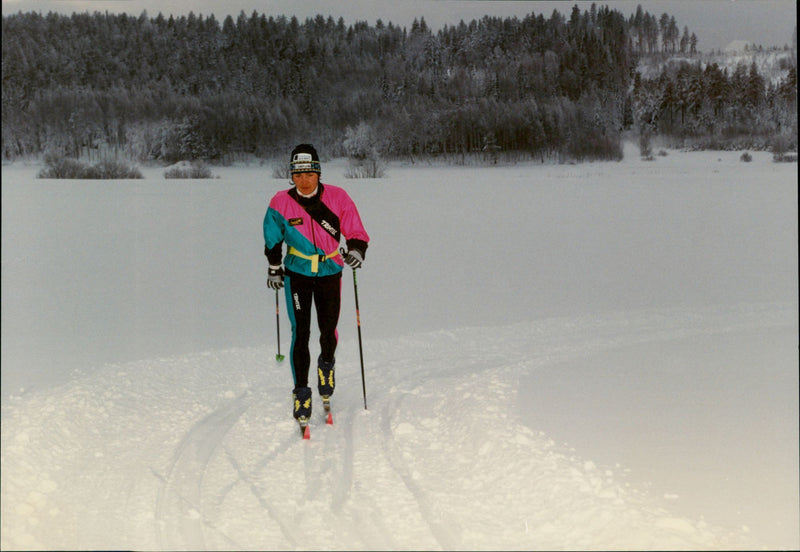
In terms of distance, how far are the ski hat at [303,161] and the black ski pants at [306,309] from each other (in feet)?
2.10

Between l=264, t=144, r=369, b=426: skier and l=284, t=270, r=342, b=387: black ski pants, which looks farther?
l=284, t=270, r=342, b=387: black ski pants

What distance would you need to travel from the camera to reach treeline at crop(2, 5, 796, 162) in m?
11.5

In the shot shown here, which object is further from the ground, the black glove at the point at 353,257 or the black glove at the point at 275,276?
the black glove at the point at 353,257

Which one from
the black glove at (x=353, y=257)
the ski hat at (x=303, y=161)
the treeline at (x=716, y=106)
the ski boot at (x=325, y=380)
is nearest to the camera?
the ski hat at (x=303, y=161)

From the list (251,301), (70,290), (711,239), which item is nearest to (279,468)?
(251,301)

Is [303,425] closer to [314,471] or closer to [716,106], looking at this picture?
[314,471]

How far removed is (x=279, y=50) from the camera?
45.5 feet

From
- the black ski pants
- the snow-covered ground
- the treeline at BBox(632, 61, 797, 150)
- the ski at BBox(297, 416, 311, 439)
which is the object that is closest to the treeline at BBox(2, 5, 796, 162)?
the treeline at BBox(632, 61, 797, 150)

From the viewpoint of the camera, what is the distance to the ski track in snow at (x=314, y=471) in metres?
3.15

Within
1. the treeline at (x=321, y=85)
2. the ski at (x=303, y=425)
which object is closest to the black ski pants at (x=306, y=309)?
the ski at (x=303, y=425)

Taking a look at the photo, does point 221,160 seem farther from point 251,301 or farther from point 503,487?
point 503,487

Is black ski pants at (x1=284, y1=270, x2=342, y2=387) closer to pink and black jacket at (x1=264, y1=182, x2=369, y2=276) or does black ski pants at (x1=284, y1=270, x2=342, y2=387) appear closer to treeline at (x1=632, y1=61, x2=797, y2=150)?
pink and black jacket at (x1=264, y1=182, x2=369, y2=276)

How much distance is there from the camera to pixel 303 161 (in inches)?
155

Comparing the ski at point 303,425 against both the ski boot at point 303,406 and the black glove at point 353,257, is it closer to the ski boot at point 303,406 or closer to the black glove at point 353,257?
the ski boot at point 303,406
